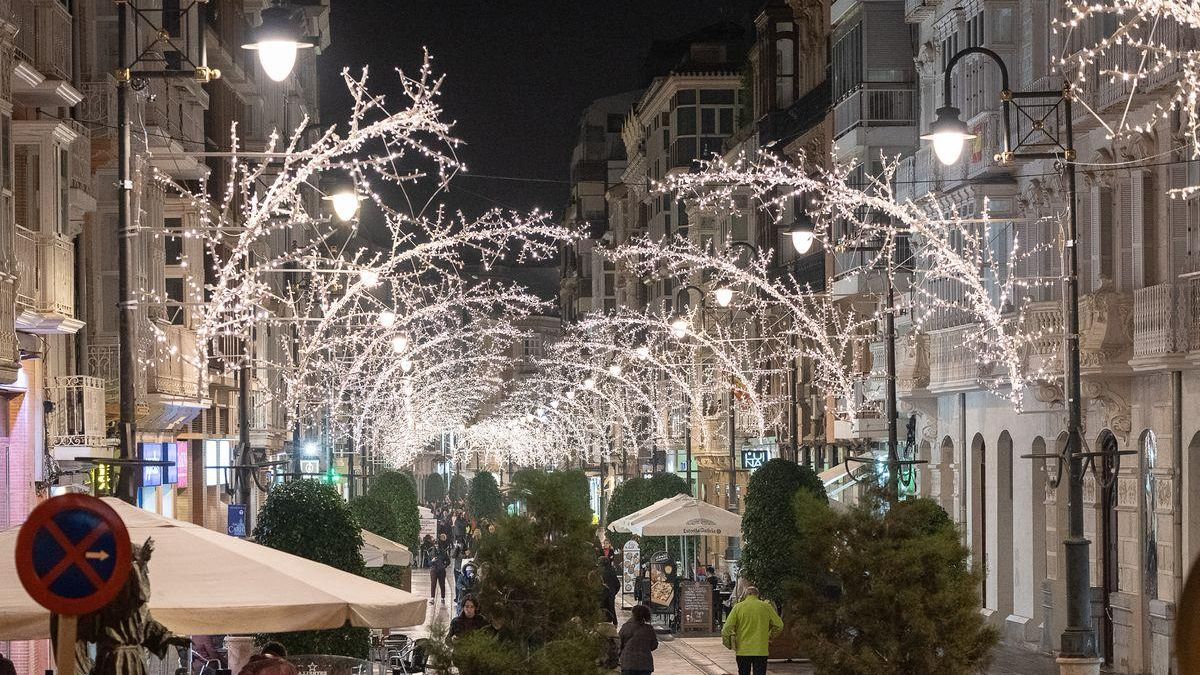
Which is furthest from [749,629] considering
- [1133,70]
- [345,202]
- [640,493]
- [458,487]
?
[458,487]

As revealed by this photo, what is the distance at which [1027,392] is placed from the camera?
36.4 meters

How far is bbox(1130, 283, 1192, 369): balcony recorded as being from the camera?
2817 cm

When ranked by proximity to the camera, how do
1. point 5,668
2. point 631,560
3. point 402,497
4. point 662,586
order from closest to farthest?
point 5,668 < point 662,586 < point 631,560 < point 402,497

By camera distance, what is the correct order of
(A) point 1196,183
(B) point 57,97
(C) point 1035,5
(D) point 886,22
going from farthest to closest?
(D) point 886,22, (C) point 1035,5, (A) point 1196,183, (B) point 57,97

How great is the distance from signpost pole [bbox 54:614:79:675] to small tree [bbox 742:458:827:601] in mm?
24537

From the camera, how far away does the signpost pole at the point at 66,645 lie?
Answer: 8523mm

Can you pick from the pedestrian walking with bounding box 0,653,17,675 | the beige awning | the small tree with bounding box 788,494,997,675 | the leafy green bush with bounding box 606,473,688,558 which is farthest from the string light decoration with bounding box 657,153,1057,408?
the beige awning

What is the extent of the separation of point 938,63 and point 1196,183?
13693 mm

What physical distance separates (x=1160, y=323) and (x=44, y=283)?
14.5 meters

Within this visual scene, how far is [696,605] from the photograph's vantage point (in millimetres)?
40094

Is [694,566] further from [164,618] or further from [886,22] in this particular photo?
[164,618]

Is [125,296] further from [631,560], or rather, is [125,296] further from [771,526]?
[631,560]

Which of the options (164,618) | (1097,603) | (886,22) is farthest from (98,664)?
(886,22)

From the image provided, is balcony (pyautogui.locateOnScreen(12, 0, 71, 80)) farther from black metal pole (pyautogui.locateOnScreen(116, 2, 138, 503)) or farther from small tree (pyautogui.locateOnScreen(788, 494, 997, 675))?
small tree (pyautogui.locateOnScreen(788, 494, 997, 675))
